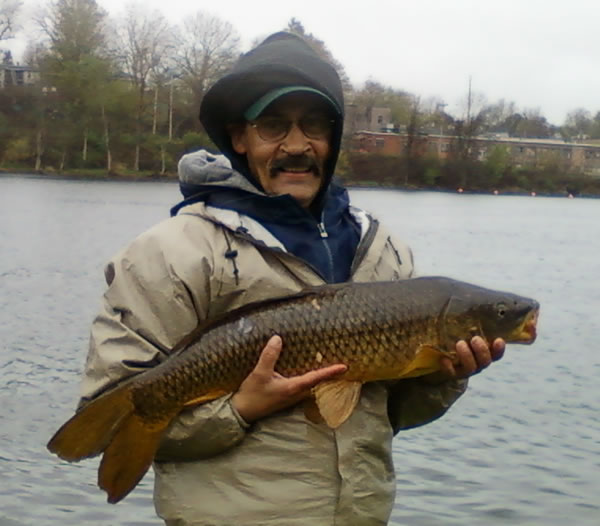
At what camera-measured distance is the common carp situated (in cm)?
275

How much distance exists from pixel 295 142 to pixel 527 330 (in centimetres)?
94

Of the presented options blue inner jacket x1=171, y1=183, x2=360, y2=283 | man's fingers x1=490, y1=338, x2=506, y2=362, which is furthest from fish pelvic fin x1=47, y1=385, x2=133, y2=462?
man's fingers x1=490, y1=338, x2=506, y2=362

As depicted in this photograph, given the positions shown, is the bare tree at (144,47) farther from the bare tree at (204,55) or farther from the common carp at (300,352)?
the common carp at (300,352)

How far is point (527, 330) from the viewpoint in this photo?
3.02 meters

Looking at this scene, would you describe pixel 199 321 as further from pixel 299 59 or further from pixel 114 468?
pixel 299 59

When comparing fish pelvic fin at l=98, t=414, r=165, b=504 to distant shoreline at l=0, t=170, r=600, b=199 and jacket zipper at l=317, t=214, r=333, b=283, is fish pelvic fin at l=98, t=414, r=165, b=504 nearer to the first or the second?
jacket zipper at l=317, t=214, r=333, b=283

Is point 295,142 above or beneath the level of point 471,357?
above

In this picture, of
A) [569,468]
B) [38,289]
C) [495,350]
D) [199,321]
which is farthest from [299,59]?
[38,289]

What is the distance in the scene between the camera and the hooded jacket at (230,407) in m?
2.78

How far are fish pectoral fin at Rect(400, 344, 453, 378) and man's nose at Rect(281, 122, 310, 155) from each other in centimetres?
74

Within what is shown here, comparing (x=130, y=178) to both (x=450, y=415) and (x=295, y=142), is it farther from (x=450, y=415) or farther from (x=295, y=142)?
(x=295, y=142)

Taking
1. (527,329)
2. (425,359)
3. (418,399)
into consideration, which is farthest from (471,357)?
(418,399)

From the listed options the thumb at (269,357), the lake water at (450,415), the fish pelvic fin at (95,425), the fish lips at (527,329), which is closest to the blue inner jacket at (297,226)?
the thumb at (269,357)

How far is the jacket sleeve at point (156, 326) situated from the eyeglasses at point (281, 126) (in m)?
0.51
